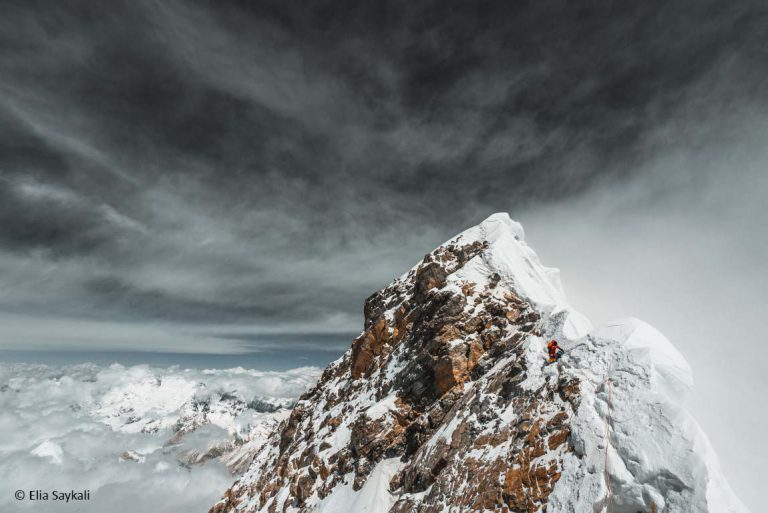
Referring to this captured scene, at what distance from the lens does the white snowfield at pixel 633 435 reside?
1609cm

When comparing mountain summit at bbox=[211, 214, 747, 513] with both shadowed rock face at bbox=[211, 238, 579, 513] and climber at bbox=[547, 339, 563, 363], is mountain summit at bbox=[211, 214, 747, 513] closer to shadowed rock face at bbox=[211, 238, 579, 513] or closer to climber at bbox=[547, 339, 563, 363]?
shadowed rock face at bbox=[211, 238, 579, 513]

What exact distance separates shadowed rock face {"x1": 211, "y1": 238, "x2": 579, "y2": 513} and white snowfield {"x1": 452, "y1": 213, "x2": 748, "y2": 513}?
1.28 m

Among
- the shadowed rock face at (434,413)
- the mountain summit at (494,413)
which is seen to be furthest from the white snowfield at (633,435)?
the shadowed rock face at (434,413)

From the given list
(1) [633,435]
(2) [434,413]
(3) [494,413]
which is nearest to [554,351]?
(3) [494,413]

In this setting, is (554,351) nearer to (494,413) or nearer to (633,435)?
(494,413)

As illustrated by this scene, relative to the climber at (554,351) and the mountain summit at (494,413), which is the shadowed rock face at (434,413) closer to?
the mountain summit at (494,413)

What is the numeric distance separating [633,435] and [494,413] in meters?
11.0

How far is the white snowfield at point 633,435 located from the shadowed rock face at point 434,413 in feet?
4.21

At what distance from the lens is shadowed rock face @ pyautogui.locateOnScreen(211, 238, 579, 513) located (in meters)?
23.5

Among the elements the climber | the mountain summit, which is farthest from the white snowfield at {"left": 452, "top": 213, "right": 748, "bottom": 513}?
the climber

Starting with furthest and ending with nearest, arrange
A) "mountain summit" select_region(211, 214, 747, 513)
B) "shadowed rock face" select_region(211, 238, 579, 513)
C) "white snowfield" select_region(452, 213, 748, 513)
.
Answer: "shadowed rock face" select_region(211, 238, 579, 513), "mountain summit" select_region(211, 214, 747, 513), "white snowfield" select_region(452, 213, 748, 513)

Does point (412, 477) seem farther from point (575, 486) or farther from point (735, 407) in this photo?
point (735, 407)

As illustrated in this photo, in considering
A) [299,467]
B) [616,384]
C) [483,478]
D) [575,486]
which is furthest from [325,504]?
[616,384]

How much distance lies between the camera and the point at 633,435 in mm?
18516
